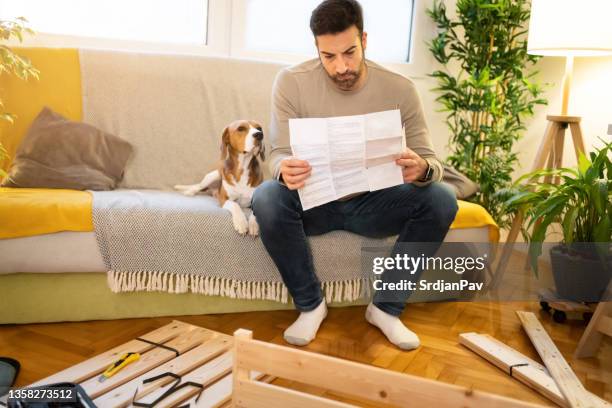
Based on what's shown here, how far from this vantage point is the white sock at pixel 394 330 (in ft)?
5.56

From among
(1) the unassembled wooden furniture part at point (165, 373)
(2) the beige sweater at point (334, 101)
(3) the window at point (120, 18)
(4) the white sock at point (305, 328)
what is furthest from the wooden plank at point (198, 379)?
(3) the window at point (120, 18)

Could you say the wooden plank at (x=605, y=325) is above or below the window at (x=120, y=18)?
below

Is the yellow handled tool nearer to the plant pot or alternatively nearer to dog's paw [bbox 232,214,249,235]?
dog's paw [bbox 232,214,249,235]

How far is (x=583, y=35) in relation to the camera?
2.09 metres

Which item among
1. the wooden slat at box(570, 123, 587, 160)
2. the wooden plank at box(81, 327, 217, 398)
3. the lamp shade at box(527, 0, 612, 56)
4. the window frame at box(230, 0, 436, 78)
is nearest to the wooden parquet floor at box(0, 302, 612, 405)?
the wooden plank at box(81, 327, 217, 398)

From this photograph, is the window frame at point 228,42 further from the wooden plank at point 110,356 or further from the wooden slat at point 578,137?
the wooden plank at point 110,356

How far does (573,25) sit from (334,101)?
1.05m

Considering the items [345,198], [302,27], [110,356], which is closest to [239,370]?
[110,356]

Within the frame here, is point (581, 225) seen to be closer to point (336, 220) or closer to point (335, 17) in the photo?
point (336, 220)

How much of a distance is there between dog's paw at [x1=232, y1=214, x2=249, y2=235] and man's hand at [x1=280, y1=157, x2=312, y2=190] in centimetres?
26

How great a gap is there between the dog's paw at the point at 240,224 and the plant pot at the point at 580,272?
3.97ft

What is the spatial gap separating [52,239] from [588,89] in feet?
8.27

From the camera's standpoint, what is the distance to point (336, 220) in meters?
1.80

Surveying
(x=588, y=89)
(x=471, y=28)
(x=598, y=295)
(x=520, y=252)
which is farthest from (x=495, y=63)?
(x=598, y=295)
